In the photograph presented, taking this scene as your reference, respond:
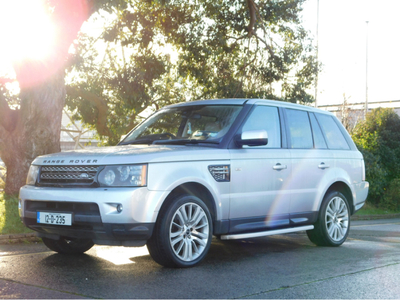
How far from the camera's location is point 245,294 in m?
4.91

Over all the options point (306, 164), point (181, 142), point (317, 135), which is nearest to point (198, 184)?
point (181, 142)

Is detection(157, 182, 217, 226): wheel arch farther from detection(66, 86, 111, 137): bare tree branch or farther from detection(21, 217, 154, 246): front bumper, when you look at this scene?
detection(66, 86, 111, 137): bare tree branch

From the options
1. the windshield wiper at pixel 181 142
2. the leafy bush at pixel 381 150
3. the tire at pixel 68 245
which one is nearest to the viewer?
the windshield wiper at pixel 181 142

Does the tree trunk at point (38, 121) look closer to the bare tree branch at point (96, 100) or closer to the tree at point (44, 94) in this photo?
the tree at point (44, 94)

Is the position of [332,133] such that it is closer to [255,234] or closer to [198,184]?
[255,234]

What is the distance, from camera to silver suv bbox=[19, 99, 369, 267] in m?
5.67

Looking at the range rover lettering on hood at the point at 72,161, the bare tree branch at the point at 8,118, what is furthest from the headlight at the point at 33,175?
the bare tree branch at the point at 8,118

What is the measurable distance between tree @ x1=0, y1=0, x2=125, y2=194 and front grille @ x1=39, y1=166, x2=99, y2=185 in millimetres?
7071

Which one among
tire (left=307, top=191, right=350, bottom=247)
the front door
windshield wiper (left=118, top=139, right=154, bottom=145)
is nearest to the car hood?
the front door

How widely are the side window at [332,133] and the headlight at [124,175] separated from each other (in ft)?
12.2

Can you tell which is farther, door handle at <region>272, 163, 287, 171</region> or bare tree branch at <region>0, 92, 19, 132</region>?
bare tree branch at <region>0, 92, 19, 132</region>

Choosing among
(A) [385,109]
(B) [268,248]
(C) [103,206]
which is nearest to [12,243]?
(C) [103,206]

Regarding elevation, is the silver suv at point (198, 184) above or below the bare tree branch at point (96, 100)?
below

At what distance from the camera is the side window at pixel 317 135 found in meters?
8.18
